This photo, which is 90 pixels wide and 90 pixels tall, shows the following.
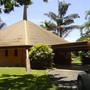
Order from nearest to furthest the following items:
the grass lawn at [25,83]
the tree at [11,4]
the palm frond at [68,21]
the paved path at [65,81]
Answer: the grass lawn at [25,83] < the paved path at [65,81] < the tree at [11,4] < the palm frond at [68,21]

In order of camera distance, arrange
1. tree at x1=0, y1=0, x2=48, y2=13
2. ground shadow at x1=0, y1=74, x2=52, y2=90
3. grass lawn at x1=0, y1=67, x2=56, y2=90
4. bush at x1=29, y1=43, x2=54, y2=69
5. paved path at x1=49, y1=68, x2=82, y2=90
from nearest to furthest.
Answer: ground shadow at x1=0, y1=74, x2=52, y2=90 → grass lawn at x1=0, y1=67, x2=56, y2=90 → paved path at x1=49, y1=68, x2=82, y2=90 → tree at x1=0, y1=0, x2=48, y2=13 → bush at x1=29, y1=43, x2=54, y2=69

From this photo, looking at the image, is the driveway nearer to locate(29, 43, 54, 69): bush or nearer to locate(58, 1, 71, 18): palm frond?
locate(29, 43, 54, 69): bush

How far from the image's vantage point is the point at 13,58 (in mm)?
19828

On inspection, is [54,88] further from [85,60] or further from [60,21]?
[60,21]

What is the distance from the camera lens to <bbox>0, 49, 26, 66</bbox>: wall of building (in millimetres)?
19500

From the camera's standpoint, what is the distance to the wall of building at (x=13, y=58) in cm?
1950

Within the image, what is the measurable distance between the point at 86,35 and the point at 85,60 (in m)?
5.10

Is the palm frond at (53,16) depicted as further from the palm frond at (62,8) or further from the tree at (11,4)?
the tree at (11,4)

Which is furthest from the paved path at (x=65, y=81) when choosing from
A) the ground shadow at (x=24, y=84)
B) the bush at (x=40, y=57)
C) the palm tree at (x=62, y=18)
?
the palm tree at (x=62, y=18)

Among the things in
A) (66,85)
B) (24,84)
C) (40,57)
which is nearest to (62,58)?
(40,57)

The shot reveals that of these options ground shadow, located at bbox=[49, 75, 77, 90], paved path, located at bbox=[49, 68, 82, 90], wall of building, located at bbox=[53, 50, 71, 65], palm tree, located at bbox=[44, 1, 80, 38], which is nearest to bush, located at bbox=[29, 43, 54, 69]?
paved path, located at bbox=[49, 68, 82, 90]

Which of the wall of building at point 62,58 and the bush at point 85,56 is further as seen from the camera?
the wall of building at point 62,58

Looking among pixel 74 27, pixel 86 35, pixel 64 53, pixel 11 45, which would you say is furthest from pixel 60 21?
pixel 11 45

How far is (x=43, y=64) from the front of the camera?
635 inches
